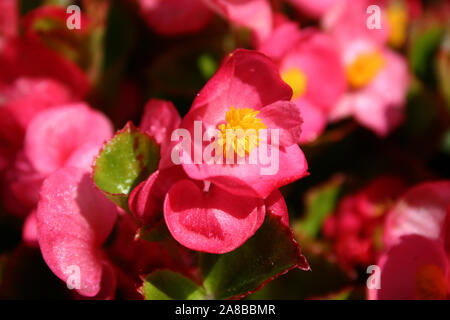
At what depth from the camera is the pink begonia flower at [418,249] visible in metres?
0.50

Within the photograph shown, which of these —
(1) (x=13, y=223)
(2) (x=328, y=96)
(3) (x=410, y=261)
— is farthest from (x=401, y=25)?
(1) (x=13, y=223)

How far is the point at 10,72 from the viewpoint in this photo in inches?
28.5

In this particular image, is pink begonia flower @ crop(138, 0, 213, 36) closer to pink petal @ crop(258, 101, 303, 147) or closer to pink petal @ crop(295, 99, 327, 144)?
pink petal @ crop(295, 99, 327, 144)

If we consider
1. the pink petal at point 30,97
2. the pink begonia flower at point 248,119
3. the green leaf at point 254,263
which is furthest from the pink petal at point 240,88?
the pink petal at point 30,97

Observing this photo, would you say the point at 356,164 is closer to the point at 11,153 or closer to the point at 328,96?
the point at 328,96

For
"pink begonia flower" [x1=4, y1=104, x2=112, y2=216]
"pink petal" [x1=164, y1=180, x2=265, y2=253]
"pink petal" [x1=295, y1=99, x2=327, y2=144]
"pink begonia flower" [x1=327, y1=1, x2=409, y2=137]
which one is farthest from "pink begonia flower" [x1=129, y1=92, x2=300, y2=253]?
"pink begonia flower" [x1=327, y1=1, x2=409, y2=137]

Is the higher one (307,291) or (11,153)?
(11,153)

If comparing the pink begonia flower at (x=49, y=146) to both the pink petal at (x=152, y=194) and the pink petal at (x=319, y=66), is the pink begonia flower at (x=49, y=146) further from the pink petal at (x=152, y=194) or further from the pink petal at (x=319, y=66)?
the pink petal at (x=319, y=66)

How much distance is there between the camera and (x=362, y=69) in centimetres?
81

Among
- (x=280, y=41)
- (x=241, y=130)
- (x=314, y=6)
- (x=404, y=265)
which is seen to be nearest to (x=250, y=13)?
(x=280, y=41)

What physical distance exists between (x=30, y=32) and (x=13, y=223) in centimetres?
27

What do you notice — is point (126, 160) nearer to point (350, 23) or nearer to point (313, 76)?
point (313, 76)

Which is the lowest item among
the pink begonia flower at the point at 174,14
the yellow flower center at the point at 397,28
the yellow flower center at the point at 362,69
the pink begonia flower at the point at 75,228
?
the pink begonia flower at the point at 75,228

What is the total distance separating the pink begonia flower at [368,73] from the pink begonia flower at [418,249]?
0.72 ft
